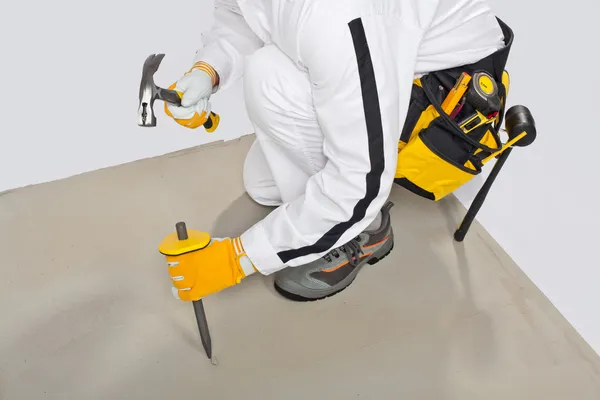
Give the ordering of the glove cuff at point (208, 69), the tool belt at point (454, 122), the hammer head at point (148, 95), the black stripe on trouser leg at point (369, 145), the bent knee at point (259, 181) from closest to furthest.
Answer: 1. the black stripe on trouser leg at point (369, 145)
2. the hammer head at point (148, 95)
3. the tool belt at point (454, 122)
4. the glove cuff at point (208, 69)
5. the bent knee at point (259, 181)

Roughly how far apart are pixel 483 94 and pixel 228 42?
55 cm

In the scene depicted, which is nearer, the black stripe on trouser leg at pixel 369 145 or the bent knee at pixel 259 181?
the black stripe on trouser leg at pixel 369 145

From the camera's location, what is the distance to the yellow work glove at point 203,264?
923 mm

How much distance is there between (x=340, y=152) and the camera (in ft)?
2.90

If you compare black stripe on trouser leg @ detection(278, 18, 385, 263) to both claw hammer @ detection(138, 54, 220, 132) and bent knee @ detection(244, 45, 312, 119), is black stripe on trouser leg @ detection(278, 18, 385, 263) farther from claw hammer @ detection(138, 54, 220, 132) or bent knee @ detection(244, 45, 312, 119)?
claw hammer @ detection(138, 54, 220, 132)

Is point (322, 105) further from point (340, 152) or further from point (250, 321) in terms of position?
point (250, 321)

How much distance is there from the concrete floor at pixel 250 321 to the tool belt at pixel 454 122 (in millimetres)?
289

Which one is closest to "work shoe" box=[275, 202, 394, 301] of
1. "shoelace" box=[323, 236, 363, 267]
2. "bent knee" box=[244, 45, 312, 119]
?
"shoelace" box=[323, 236, 363, 267]

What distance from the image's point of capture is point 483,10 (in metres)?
1.00

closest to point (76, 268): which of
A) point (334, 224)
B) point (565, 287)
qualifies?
point (334, 224)

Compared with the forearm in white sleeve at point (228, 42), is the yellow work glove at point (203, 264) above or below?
below

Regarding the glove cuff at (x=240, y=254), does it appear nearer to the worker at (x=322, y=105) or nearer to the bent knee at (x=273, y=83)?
the worker at (x=322, y=105)

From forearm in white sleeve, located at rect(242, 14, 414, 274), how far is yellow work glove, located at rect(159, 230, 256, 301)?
0.10ft

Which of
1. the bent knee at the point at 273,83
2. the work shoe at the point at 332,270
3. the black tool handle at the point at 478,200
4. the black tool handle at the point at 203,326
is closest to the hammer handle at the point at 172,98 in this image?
the bent knee at the point at 273,83
